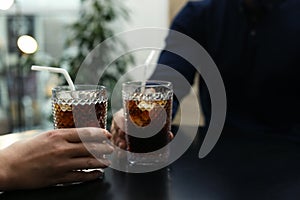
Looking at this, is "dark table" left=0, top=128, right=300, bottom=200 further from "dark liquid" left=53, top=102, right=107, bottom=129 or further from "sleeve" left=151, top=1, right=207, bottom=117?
"sleeve" left=151, top=1, right=207, bottom=117

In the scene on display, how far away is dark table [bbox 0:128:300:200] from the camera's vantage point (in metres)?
0.75

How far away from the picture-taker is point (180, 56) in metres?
1.62

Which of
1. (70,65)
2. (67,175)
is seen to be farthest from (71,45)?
(67,175)

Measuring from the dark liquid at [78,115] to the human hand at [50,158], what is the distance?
49 mm

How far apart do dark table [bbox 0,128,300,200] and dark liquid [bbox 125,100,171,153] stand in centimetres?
7

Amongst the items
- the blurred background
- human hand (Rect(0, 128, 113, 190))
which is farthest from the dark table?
the blurred background

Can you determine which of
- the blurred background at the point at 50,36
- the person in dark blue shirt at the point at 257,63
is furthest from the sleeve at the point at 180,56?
the blurred background at the point at 50,36

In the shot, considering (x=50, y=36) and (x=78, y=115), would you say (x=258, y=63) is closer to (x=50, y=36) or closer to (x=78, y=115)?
(x=78, y=115)

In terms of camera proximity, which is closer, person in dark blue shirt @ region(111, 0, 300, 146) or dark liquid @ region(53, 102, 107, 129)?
dark liquid @ region(53, 102, 107, 129)

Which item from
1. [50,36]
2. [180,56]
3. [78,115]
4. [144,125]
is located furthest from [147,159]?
[50,36]

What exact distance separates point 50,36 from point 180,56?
2.07 metres

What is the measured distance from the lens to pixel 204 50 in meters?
1.71

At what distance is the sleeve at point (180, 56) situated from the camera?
58.3 inches

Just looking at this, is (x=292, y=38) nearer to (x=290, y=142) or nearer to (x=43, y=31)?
(x=290, y=142)
